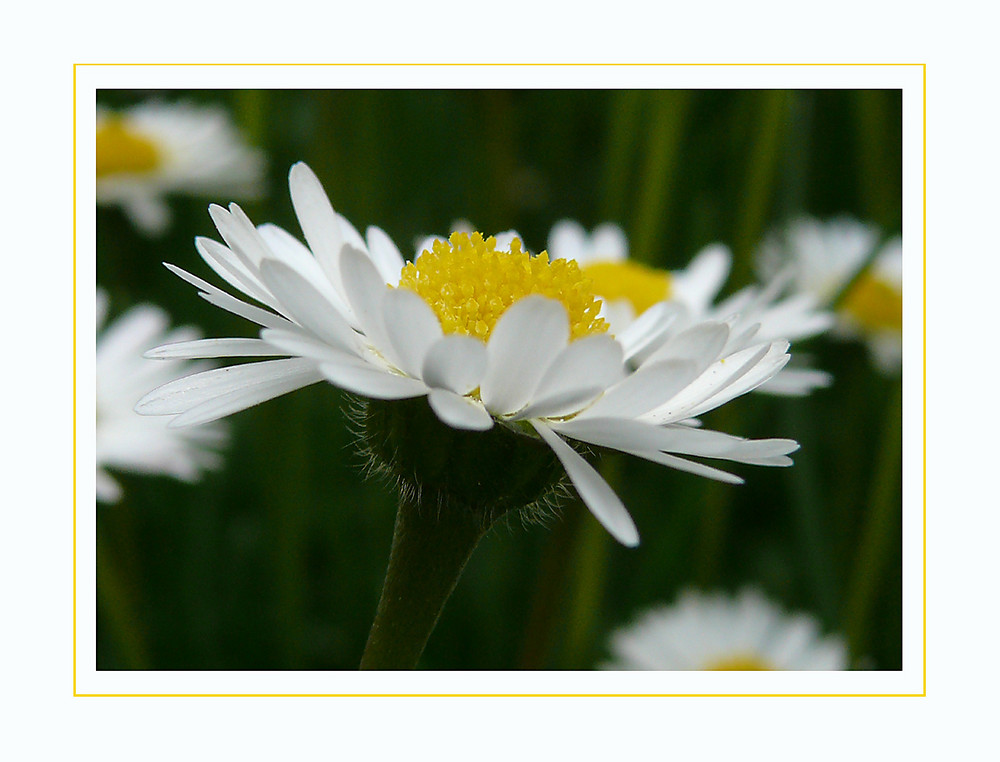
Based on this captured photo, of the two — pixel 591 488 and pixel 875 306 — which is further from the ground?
pixel 875 306

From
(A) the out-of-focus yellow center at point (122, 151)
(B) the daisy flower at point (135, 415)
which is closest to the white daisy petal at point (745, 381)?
(B) the daisy flower at point (135, 415)

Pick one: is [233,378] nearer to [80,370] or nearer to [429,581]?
[429,581]

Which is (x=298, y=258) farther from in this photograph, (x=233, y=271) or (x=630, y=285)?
(x=630, y=285)

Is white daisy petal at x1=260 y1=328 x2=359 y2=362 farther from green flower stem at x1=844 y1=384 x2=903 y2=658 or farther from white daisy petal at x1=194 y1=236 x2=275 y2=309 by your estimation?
green flower stem at x1=844 y1=384 x2=903 y2=658

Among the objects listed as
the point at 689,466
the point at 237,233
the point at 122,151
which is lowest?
the point at 689,466

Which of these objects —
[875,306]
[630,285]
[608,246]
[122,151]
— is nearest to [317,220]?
[630,285]

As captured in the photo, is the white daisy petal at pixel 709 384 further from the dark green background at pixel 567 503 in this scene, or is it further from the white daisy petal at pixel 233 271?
the dark green background at pixel 567 503
